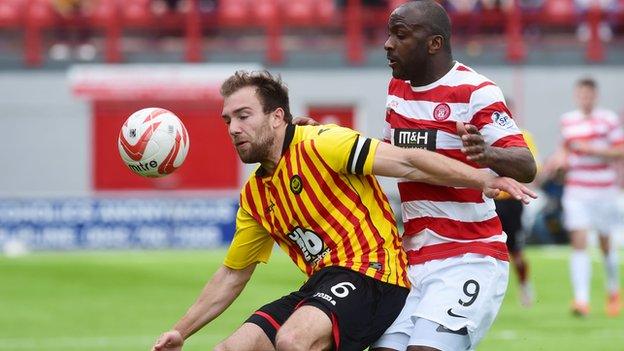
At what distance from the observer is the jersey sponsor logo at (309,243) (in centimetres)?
603

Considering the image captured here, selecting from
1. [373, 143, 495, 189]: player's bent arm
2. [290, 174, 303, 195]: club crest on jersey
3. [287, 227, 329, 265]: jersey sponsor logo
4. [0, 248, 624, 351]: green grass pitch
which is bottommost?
[0, 248, 624, 351]: green grass pitch

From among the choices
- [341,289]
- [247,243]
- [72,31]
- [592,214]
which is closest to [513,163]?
→ [341,289]

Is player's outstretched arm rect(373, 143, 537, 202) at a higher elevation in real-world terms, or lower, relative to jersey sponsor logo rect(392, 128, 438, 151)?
lower

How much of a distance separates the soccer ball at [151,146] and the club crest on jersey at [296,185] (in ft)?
2.06

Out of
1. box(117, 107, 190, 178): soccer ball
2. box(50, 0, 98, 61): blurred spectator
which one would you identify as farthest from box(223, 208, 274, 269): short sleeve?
box(50, 0, 98, 61): blurred spectator

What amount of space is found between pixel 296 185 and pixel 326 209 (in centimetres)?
17

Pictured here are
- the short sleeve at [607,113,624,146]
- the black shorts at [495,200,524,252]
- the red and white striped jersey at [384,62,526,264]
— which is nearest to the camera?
the red and white striped jersey at [384,62,526,264]

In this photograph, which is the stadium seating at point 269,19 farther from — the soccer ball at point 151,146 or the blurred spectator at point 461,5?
the soccer ball at point 151,146

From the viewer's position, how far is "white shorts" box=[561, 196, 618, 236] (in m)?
→ 13.3

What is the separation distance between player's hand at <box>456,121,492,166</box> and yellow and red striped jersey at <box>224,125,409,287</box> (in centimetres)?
43

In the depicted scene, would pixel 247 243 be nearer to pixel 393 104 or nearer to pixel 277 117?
pixel 277 117

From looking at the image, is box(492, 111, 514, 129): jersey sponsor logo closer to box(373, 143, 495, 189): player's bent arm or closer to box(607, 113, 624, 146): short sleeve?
box(373, 143, 495, 189): player's bent arm

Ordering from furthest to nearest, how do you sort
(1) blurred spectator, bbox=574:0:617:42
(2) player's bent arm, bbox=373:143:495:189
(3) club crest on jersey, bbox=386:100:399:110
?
(1) blurred spectator, bbox=574:0:617:42 → (3) club crest on jersey, bbox=386:100:399:110 → (2) player's bent arm, bbox=373:143:495:189

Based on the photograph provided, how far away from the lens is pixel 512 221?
1357cm
